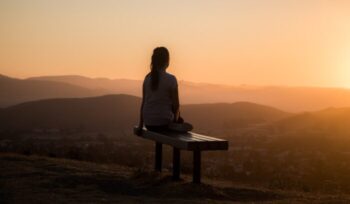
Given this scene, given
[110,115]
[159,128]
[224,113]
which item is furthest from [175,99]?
[224,113]

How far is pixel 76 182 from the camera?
8773 mm

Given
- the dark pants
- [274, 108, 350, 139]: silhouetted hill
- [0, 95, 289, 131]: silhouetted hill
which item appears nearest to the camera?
the dark pants

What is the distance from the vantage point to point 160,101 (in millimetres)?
9398

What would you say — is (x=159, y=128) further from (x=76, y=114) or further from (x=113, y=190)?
(x=76, y=114)

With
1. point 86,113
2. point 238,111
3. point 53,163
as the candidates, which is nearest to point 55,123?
point 86,113

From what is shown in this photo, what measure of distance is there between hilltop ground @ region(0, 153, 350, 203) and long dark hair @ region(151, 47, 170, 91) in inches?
58.3

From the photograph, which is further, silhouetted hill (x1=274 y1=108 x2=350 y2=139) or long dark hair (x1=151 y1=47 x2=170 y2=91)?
silhouetted hill (x1=274 y1=108 x2=350 y2=139)

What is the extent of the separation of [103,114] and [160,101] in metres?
71.1

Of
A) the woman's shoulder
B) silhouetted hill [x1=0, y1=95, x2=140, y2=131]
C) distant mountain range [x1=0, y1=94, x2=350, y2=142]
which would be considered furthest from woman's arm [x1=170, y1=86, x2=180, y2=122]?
silhouetted hill [x1=0, y1=95, x2=140, y2=131]

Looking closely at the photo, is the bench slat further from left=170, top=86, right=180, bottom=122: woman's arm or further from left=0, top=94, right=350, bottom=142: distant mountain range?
left=0, top=94, right=350, bottom=142: distant mountain range

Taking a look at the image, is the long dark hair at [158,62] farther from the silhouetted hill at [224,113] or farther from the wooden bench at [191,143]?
the silhouetted hill at [224,113]

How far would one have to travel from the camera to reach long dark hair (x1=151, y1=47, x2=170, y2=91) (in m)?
9.33

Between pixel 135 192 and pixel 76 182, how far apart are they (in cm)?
107

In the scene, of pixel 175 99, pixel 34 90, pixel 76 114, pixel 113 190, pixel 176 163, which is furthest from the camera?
pixel 34 90
